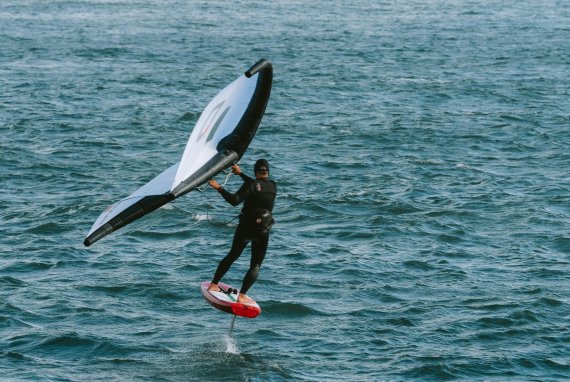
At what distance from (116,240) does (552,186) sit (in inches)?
608

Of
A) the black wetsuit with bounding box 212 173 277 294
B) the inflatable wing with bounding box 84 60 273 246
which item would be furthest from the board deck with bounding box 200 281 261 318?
the inflatable wing with bounding box 84 60 273 246

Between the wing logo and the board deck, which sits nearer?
the wing logo

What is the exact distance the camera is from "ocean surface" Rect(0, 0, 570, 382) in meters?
25.8

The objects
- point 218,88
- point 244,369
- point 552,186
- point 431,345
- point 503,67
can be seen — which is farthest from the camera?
point 503,67

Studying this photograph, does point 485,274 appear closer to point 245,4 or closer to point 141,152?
point 141,152

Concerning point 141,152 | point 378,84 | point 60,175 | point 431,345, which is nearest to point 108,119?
point 141,152

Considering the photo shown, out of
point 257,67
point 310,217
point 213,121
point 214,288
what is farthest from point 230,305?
point 310,217

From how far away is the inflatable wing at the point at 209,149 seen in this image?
2030 cm

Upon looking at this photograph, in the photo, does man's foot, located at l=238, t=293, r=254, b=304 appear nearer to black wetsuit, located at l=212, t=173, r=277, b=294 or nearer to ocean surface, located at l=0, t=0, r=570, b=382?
black wetsuit, located at l=212, t=173, r=277, b=294

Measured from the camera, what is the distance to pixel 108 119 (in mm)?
50750

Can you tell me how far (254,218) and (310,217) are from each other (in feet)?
46.6

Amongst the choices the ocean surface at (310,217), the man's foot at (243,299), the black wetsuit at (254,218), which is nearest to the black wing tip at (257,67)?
the black wetsuit at (254,218)

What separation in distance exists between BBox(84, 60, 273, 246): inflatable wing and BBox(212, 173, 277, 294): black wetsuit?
0.72 metres

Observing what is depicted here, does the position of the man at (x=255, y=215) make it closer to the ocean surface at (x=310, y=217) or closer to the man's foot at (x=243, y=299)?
the man's foot at (x=243, y=299)
